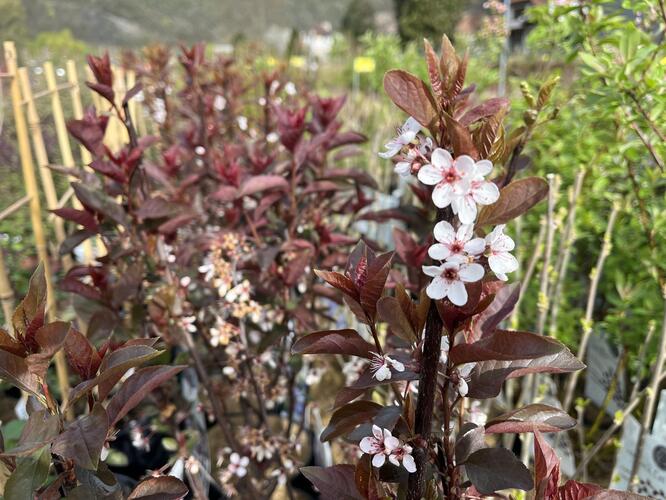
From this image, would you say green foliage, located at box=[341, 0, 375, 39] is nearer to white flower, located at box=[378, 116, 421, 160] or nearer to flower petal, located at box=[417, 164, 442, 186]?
white flower, located at box=[378, 116, 421, 160]

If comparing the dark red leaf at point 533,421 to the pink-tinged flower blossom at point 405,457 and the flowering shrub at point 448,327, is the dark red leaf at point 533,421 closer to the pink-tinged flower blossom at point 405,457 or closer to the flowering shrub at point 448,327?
the flowering shrub at point 448,327

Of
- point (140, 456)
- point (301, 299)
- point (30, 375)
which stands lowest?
point (140, 456)

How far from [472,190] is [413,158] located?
8 centimetres

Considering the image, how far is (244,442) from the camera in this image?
141 centimetres

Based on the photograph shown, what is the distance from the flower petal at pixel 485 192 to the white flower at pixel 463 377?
0.24 metres

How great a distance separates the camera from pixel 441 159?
56cm

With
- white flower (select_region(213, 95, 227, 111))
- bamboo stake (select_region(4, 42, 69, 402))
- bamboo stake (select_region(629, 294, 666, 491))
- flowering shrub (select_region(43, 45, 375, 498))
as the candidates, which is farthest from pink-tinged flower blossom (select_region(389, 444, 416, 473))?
white flower (select_region(213, 95, 227, 111))

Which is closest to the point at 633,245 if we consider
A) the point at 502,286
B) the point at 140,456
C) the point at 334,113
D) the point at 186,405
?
the point at 334,113

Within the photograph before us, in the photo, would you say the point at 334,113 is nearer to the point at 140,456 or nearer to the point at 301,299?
the point at 301,299

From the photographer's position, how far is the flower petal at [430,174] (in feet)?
1.83

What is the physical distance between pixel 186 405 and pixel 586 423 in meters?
1.49

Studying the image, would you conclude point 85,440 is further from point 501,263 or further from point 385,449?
point 501,263

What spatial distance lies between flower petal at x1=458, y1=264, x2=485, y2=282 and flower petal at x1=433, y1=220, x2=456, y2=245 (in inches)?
1.3

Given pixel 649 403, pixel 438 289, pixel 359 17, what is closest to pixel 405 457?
pixel 438 289
